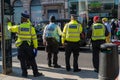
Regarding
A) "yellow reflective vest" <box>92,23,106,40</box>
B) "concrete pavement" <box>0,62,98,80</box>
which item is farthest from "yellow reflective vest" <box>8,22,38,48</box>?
"yellow reflective vest" <box>92,23,106,40</box>

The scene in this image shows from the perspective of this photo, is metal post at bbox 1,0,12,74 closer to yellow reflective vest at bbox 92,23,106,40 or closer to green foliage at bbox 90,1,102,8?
yellow reflective vest at bbox 92,23,106,40

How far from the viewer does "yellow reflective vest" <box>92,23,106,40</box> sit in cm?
1174

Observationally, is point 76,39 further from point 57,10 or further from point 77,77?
point 57,10

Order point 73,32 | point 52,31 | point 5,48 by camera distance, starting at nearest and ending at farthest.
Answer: point 5,48, point 73,32, point 52,31

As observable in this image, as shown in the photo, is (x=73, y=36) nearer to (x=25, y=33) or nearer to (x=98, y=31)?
(x=98, y=31)

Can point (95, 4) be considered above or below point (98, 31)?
above

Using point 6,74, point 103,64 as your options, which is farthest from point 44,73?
point 103,64

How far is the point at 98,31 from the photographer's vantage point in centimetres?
1176

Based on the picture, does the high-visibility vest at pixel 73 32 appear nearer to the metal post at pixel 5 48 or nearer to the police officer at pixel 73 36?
the police officer at pixel 73 36

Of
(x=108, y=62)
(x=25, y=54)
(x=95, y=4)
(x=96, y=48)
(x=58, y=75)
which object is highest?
(x=95, y=4)

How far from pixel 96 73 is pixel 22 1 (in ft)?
103

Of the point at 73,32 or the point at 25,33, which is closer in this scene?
the point at 25,33

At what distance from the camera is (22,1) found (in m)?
42.0

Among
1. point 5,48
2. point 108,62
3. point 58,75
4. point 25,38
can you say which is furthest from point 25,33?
point 108,62
